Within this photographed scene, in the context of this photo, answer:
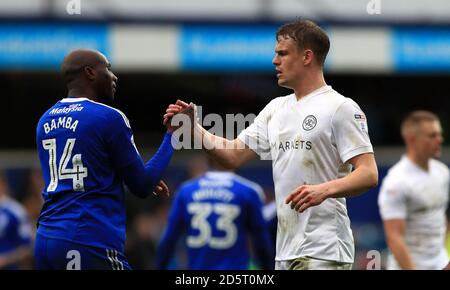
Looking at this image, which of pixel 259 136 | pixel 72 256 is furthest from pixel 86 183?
pixel 259 136

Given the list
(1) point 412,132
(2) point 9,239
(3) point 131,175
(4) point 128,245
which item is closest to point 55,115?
(3) point 131,175

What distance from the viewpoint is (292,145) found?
20.5 feet

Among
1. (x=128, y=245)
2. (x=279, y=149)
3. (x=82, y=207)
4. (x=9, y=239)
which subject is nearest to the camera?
(x=82, y=207)

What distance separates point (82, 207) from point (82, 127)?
49cm

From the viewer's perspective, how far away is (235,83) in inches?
739

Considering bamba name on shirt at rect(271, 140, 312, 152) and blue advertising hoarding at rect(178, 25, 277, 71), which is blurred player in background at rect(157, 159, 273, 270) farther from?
blue advertising hoarding at rect(178, 25, 277, 71)

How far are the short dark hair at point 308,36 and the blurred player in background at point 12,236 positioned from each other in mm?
6395

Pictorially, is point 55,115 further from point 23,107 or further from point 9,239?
point 23,107

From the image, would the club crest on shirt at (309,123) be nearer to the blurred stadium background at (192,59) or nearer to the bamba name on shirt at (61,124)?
the bamba name on shirt at (61,124)

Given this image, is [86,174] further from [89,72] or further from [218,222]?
[218,222]

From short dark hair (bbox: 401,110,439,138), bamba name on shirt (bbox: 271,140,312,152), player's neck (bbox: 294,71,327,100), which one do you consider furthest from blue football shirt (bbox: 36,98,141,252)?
short dark hair (bbox: 401,110,439,138)

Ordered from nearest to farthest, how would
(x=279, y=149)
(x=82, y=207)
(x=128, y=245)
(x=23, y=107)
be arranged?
(x=82, y=207), (x=279, y=149), (x=128, y=245), (x=23, y=107)

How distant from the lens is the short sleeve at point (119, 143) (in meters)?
5.93

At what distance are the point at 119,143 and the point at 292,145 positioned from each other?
44.5 inches
